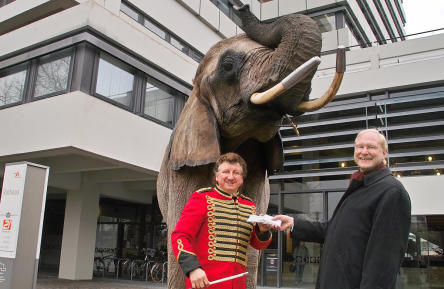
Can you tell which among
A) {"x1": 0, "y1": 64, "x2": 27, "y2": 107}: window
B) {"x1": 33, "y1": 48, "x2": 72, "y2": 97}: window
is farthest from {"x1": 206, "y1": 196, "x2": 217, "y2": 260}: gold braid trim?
{"x1": 0, "y1": 64, "x2": 27, "y2": 107}: window

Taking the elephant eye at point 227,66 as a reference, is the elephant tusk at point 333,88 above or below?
below

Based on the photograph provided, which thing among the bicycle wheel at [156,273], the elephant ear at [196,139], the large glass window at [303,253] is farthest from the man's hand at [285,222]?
the bicycle wheel at [156,273]

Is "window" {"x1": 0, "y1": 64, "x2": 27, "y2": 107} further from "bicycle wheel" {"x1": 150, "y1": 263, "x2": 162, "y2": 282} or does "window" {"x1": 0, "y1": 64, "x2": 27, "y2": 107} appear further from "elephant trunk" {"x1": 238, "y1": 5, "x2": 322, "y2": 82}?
"elephant trunk" {"x1": 238, "y1": 5, "x2": 322, "y2": 82}

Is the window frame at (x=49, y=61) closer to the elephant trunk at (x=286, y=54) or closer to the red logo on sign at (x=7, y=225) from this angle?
the red logo on sign at (x=7, y=225)

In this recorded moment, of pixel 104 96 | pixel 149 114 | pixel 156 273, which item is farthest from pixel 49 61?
pixel 156 273

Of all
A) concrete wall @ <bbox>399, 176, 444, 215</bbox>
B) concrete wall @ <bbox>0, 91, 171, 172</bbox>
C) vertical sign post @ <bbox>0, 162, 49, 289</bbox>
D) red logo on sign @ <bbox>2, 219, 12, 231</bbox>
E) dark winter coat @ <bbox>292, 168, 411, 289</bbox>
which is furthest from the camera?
concrete wall @ <bbox>399, 176, 444, 215</bbox>

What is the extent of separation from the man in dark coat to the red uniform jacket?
44 centimetres

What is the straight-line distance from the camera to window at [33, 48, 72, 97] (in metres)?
9.76

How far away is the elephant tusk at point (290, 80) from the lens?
200 cm

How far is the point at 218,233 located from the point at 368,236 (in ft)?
2.44

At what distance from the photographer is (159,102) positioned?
11.7m

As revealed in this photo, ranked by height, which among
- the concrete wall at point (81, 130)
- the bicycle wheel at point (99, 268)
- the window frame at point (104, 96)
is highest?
the window frame at point (104, 96)

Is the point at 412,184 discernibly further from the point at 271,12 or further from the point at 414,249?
the point at 271,12

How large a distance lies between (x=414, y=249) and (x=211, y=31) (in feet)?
31.5
